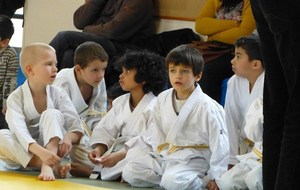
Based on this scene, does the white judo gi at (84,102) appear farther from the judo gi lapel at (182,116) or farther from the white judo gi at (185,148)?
the judo gi lapel at (182,116)

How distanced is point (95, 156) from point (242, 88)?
38.7 inches

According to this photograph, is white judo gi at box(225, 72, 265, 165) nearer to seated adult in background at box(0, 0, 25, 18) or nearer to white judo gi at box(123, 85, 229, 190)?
white judo gi at box(123, 85, 229, 190)

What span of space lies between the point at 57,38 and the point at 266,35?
3.96 metres

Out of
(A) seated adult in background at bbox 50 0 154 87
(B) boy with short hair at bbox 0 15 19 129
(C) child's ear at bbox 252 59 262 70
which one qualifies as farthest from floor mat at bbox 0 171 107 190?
(A) seated adult in background at bbox 50 0 154 87

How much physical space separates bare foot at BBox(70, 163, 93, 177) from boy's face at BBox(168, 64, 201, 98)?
2.45 ft

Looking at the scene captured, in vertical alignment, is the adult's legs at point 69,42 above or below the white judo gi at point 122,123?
above

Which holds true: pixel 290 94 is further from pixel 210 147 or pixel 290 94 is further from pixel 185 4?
pixel 185 4

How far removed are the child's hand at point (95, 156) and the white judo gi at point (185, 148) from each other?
0.23m

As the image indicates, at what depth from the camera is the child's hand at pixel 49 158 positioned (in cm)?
Answer: 315

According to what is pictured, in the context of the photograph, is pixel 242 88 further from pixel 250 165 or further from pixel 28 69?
pixel 28 69

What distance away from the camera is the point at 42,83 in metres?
3.50

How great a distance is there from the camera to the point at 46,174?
10.1ft

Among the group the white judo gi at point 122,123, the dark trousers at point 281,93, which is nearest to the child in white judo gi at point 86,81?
the white judo gi at point 122,123

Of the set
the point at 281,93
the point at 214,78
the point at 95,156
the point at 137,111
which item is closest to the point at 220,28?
the point at 214,78
